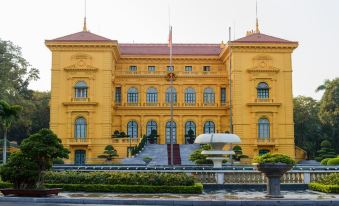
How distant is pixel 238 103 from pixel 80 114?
16.2 metres

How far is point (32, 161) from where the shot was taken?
20922mm

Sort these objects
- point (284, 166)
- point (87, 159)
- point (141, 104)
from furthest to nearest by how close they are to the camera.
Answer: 1. point (141, 104)
2. point (87, 159)
3. point (284, 166)

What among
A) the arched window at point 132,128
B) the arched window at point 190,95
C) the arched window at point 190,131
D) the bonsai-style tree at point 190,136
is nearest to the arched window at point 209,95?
the arched window at point 190,95

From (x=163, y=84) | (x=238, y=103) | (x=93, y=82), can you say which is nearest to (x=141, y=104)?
(x=163, y=84)

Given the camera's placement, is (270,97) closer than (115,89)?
Yes

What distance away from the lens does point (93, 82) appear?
5431 centimetres

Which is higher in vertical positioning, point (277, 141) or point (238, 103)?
point (238, 103)

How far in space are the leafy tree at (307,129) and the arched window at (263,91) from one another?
14292mm

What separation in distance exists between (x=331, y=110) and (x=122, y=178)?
46359 mm

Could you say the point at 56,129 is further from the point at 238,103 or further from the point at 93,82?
the point at 238,103

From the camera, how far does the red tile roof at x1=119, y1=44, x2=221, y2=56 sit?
6247cm

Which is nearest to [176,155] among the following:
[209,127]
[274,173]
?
[209,127]

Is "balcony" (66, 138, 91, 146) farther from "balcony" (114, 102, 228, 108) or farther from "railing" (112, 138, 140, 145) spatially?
"balcony" (114, 102, 228, 108)

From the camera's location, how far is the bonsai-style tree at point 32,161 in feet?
66.9
